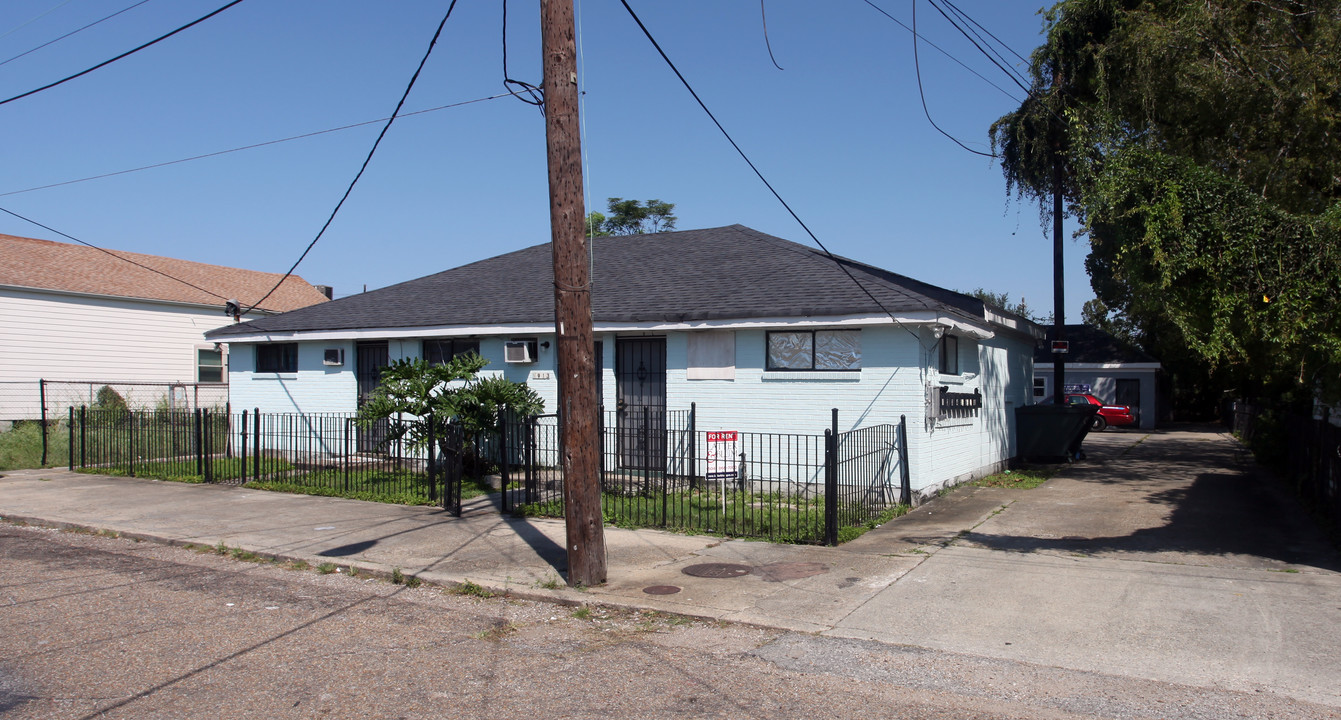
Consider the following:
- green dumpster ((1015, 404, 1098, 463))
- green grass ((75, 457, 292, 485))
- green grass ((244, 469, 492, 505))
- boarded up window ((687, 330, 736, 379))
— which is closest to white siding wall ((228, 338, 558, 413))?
green grass ((75, 457, 292, 485))

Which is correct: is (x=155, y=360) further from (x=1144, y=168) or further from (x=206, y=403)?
(x=1144, y=168)

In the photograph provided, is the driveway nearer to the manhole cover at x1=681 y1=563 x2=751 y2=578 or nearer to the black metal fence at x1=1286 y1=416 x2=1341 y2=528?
the black metal fence at x1=1286 y1=416 x2=1341 y2=528

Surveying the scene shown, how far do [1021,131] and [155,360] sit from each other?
24719 mm

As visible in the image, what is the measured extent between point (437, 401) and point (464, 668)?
297 inches

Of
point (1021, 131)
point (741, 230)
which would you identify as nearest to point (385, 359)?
point (741, 230)

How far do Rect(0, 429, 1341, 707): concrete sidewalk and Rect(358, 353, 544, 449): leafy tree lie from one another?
1221 millimetres

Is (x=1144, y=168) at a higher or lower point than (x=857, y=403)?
higher

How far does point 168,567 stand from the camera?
8797 millimetres

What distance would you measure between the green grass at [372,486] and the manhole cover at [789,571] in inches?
233

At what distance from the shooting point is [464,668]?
5.60 metres

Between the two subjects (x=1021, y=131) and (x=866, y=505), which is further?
(x=1021, y=131)

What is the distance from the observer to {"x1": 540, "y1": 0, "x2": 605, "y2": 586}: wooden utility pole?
7527 millimetres

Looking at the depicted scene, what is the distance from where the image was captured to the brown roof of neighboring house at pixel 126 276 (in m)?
23.4

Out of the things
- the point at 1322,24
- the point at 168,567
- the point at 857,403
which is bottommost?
the point at 168,567
